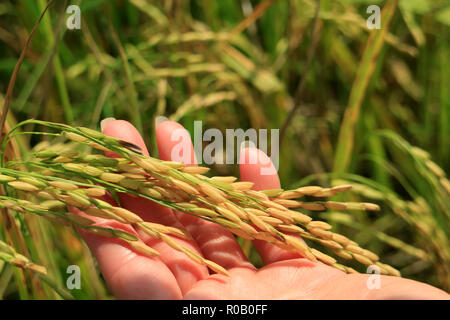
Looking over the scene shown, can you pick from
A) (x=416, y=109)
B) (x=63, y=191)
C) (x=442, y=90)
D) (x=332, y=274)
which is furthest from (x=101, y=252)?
(x=416, y=109)

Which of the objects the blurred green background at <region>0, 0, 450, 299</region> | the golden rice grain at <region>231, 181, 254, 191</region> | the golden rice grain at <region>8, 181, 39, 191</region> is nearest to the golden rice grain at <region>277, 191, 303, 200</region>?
the golden rice grain at <region>231, 181, 254, 191</region>

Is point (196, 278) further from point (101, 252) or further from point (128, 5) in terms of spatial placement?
point (128, 5)

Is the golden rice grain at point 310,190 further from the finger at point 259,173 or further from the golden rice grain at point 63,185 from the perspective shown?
the golden rice grain at point 63,185

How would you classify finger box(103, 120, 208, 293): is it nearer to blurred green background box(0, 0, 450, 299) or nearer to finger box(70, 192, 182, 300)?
finger box(70, 192, 182, 300)

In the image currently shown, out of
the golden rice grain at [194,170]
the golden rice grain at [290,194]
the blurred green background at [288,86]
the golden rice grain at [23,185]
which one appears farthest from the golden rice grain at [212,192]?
the blurred green background at [288,86]

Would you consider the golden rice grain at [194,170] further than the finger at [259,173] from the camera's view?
No

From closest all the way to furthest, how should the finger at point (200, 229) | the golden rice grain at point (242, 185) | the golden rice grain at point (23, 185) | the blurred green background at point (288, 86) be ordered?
1. the golden rice grain at point (23, 185)
2. the golden rice grain at point (242, 185)
3. the finger at point (200, 229)
4. the blurred green background at point (288, 86)

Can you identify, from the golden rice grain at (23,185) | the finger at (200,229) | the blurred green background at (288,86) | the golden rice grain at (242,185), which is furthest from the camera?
the blurred green background at (288,86)

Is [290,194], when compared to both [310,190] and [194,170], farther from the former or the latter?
[194,170]
